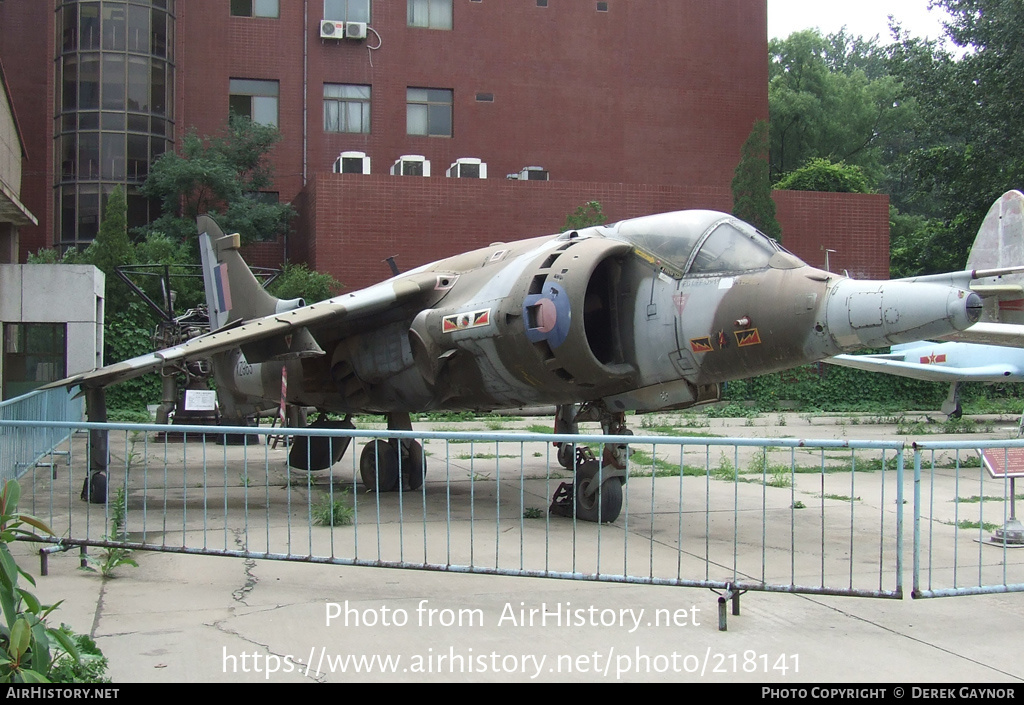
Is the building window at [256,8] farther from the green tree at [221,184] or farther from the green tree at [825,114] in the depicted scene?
the green tree at [825,114]

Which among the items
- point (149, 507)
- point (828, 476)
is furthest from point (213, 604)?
point (828, 476)

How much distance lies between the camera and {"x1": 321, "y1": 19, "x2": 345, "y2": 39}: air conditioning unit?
1149 inches

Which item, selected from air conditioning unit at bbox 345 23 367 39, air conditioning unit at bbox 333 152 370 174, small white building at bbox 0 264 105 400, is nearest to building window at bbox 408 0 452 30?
air conditioning unit at bbox 345 23 367 39

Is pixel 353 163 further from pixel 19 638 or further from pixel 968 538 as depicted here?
pixel 19 638

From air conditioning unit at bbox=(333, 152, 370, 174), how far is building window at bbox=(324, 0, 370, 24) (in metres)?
5.60

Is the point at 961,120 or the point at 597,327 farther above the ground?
the point at 961,120

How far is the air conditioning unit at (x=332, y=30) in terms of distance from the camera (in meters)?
29.2

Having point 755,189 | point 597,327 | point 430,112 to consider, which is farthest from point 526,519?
point 430,112

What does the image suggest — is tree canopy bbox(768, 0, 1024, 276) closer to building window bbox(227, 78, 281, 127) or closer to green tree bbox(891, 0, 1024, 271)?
green tree bbox(891, 0, 1024, 271)

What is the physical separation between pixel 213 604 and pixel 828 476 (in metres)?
8.41

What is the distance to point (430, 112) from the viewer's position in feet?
100

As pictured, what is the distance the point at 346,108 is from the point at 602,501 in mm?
24760

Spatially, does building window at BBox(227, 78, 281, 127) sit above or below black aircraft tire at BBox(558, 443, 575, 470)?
above

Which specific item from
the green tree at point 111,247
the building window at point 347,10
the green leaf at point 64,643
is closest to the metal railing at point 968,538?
the green leaf at point 64,643
